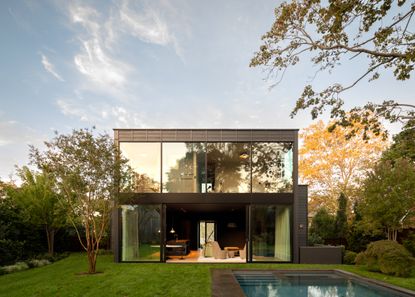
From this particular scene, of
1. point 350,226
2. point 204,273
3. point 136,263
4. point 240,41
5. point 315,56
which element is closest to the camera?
point 315,56

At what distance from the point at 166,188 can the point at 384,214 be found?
9.05 metres

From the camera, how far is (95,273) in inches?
402

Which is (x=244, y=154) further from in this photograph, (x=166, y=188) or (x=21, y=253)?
(x=21, y=253)

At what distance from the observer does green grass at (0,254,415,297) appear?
7.62 m

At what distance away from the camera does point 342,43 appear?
19.4 ft

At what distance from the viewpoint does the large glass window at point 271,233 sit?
1270 cm

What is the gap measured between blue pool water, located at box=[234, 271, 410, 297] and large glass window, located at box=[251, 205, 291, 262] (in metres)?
2.07

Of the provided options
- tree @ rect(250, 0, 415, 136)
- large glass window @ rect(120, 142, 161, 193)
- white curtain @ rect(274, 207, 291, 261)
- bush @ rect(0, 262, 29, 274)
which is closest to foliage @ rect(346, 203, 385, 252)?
white curtain @ rect(274, 207, 291, 261)

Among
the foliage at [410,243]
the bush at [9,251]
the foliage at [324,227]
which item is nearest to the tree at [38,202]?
the bush at [9,251]

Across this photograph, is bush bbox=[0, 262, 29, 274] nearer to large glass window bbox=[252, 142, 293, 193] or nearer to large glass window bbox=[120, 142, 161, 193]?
large glass window bbox=[120, 142, 161, 193]

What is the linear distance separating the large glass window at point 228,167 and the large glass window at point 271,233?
1.30 m

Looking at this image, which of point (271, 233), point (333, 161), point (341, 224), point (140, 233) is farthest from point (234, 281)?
point (333, 161)

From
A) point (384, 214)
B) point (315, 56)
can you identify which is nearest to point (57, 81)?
point (315, 56)

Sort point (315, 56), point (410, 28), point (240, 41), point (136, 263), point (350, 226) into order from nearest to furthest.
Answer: point (410, 28)
point (315, 56)
point (136, 263)
point (240, 41)
point (350, 226)
